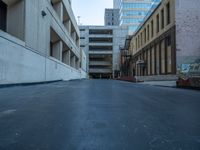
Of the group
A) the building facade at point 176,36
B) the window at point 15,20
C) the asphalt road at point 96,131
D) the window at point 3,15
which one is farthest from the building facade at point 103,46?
the asphalt road at point 96,131

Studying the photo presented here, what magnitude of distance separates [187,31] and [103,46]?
57540 mm

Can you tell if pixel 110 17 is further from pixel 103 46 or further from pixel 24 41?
pixel 24 41

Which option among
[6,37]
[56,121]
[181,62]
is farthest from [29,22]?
[181,62]

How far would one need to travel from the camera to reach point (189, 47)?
2088cm

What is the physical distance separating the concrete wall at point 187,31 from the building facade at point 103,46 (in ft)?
172

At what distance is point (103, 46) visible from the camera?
77562 millimetres

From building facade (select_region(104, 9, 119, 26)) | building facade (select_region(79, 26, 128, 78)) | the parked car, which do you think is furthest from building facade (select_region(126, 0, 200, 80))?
building facade (select_region(104, 9, 119, 26))

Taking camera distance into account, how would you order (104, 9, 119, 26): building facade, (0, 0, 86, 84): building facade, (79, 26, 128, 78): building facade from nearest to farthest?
(0, 0, 86, 84): building facade, (79, 26, 128, 78): building facade, (104, 9, 119, 26): building facade

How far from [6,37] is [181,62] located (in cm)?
1653

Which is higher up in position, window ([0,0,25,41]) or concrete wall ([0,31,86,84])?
window ([0,0,25,41])

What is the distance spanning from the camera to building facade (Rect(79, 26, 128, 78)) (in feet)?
246

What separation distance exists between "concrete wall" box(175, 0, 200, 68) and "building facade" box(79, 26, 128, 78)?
52.3 metres

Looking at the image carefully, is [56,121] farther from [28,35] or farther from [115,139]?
[28,35]

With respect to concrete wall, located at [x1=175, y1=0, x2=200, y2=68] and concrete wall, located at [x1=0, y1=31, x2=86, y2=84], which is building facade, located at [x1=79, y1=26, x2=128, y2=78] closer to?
concrete wall, located at [x1=175, y1=0, x2=200, y2=68]
